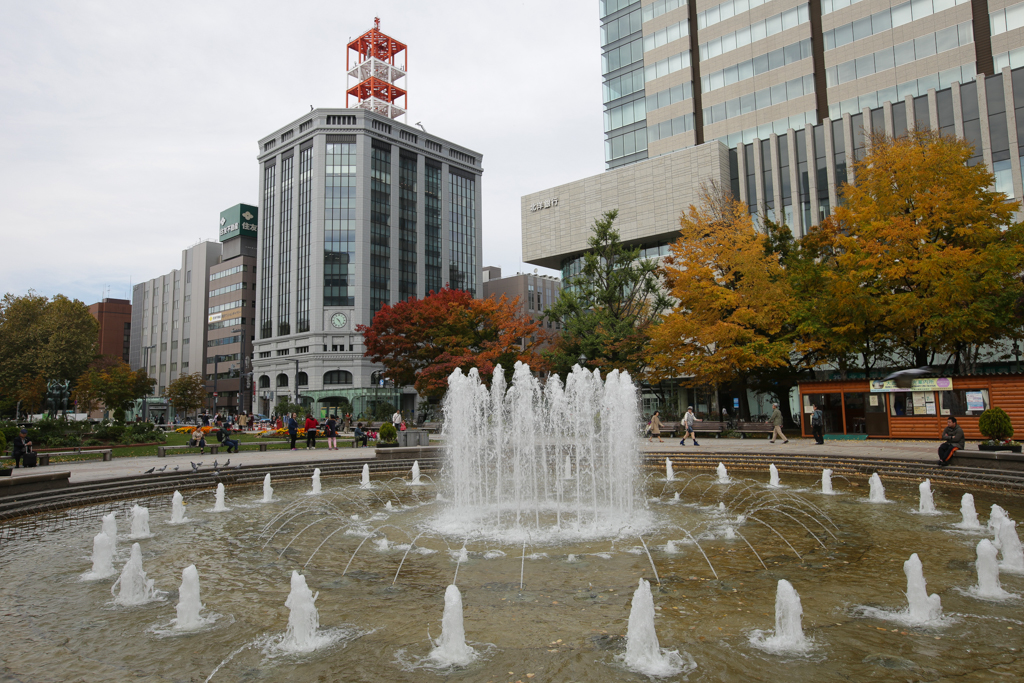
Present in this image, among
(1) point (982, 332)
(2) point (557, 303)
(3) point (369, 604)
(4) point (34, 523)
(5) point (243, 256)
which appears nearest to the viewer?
(3) point (369, 604)

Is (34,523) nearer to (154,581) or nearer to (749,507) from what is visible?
(154,581)

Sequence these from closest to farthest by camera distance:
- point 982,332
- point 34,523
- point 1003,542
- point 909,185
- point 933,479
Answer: point 1003,542
point 34,523
point 933,479
point 982,332
point 909,185

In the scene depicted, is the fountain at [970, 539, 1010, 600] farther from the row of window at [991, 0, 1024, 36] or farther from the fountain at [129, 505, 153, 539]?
the row of window at [991, 0, 1024, 36]

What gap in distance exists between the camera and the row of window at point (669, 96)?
A: 4706 centimetres

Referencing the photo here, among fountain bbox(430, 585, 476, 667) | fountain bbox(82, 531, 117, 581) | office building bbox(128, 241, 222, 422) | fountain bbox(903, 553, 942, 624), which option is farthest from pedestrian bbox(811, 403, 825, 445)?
office building bbox(128, 241, 222, 422)

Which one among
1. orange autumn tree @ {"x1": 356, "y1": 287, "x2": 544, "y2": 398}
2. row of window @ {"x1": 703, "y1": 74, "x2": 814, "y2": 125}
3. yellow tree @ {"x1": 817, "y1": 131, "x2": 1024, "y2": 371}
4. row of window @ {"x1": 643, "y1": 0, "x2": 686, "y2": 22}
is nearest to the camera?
yellow tree @ {"x1": 817, "y1": 131, "x2": 1024, "y2": 371}

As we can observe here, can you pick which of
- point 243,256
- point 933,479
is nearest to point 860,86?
point 933,479

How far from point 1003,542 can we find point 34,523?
16.8 m

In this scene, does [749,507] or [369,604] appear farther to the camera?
[749,507]

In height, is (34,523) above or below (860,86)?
below

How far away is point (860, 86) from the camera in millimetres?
38938

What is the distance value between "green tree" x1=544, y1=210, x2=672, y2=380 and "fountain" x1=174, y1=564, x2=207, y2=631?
26.3 meters

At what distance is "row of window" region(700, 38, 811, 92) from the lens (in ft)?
137

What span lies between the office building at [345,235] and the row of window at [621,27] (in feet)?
109
